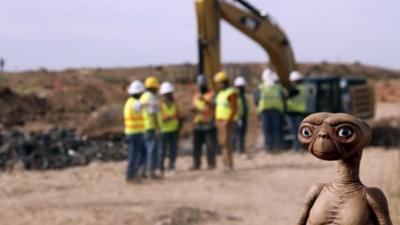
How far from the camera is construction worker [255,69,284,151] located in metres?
17.2

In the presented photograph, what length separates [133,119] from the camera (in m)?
12.3

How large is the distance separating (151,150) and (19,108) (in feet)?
54.7

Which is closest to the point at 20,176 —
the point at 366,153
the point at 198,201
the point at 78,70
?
the point at 198,201

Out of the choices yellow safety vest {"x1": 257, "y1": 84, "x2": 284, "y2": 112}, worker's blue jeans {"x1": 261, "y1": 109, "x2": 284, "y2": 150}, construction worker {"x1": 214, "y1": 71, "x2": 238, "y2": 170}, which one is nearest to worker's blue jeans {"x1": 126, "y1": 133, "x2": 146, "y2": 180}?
construction worker {"x1": 214, "y1": 71, "x2": 238, "y2": 170}

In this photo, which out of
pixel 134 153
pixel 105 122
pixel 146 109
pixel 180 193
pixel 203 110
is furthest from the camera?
pixel 105 122

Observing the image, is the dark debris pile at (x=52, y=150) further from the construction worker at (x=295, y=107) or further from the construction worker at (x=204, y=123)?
the construction worker at (x=295, y=107)

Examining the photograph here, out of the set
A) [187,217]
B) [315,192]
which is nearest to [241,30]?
[187,217]

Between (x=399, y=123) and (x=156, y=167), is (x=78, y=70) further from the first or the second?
(x=156, y=167)

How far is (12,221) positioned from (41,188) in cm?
345

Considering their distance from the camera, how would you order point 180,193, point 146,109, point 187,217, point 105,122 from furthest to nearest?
point 105,122
point 146,109
point 180,193
point 187,217

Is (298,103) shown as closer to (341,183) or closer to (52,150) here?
(52,150)

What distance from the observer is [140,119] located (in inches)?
487

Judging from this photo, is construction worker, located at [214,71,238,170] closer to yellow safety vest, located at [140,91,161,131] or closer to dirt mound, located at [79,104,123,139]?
yellow safety vest, located at [140,91,161,131]

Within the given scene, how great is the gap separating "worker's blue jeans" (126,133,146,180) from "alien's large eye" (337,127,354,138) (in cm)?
911
